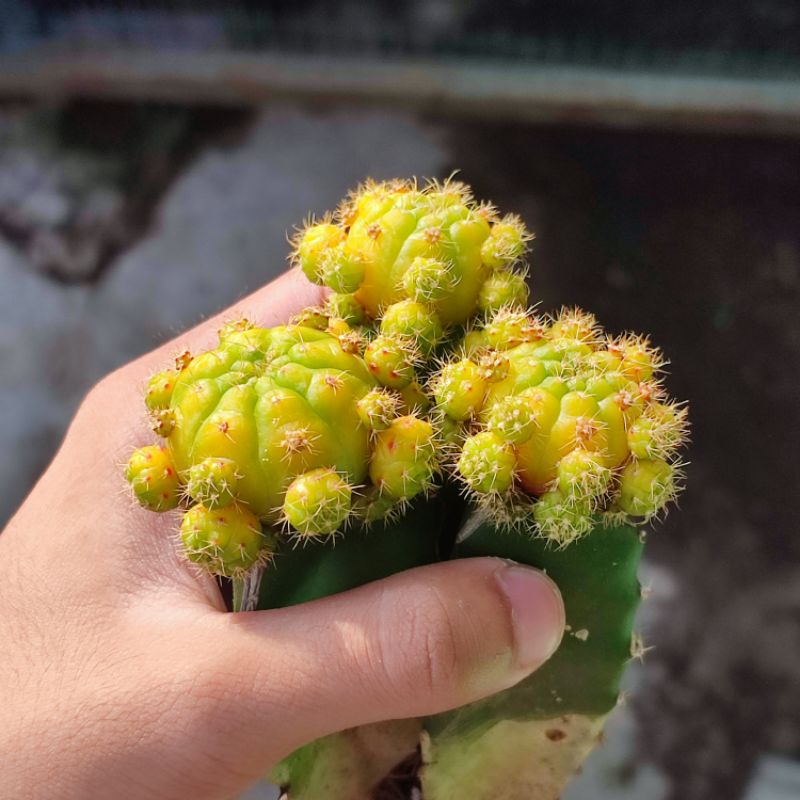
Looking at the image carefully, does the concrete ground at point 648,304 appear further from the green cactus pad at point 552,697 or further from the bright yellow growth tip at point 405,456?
the bright yellow growth tip at point 405,456

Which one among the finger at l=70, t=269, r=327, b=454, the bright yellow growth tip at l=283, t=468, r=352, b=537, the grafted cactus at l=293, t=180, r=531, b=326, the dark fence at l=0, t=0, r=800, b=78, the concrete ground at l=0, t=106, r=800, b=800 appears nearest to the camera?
the bright yellow growth tip at l=283, t=468, r=352, b=537

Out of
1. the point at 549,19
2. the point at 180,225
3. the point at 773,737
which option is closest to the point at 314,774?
the point at 773,737

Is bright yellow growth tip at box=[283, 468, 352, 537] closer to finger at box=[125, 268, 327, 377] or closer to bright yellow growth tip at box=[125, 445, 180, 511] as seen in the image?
bright yellow growth tip at box=[125, 445, 180, 511]

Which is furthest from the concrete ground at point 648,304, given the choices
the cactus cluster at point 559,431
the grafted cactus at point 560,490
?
the cactus cluster at point 559,431

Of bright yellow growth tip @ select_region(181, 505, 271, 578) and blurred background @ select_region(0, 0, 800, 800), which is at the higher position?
bright yellow growth tip @ select_region(181, 505, 271, 578)

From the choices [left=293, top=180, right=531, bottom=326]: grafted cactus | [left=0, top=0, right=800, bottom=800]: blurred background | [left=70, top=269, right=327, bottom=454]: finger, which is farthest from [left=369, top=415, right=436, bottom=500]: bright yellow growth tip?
[left=0, top=0, right=800, bottom=800]: blurred background

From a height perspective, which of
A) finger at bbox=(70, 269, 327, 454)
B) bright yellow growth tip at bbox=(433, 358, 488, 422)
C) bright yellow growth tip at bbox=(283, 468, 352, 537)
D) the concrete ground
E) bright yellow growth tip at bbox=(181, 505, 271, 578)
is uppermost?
bright yellow growth tip at bbox=(433, 358, 488, 422)

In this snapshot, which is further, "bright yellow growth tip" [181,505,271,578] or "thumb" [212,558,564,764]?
"thumb" [212,558,564,764]

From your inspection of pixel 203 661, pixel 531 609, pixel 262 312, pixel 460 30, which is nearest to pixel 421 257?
pixel 531 609
